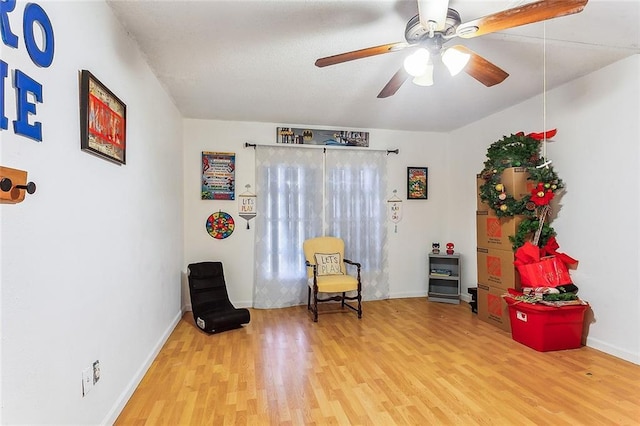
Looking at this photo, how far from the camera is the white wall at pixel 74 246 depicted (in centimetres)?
118

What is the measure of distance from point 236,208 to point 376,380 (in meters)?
2.85

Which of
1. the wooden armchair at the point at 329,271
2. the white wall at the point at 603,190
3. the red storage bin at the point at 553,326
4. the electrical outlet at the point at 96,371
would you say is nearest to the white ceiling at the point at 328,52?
the white wall at the point at 603,190

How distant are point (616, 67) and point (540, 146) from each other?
2.96 ft

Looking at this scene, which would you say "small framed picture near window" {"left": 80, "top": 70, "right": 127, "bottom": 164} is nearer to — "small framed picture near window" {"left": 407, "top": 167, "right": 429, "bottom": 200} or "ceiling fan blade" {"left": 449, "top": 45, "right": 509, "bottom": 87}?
"ceiling fan blade" {"left": 449, "top": 45, "right": 509, "bottom": 87}

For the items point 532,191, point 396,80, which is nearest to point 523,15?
point 396,80

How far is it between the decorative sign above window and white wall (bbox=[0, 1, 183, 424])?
6.68 ft

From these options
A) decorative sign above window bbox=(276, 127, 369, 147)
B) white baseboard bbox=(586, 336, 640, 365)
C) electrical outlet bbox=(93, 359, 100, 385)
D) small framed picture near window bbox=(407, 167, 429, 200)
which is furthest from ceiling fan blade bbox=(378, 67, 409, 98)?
white baseboard bbox=(586, 336, 640, 365)

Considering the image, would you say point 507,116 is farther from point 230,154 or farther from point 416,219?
point 230,154

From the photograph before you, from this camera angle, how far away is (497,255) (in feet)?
11.9

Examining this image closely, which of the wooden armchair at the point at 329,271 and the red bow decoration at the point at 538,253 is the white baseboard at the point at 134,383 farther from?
the red bow decoration at the point at 538,253

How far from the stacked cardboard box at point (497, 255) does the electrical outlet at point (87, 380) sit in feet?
12.0

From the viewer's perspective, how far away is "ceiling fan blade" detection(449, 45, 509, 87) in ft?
6.29

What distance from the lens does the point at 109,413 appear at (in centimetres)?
191

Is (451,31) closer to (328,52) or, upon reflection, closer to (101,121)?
(328,52)
